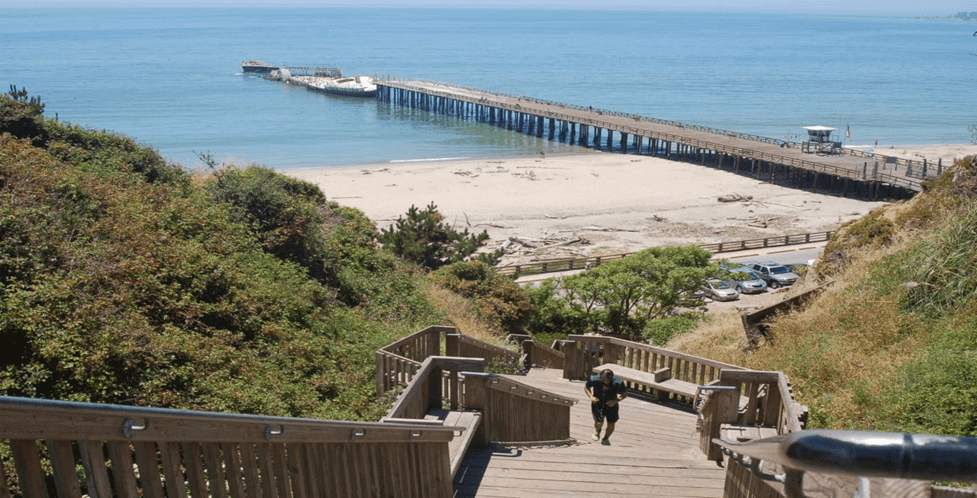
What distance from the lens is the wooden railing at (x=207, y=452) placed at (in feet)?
7.92

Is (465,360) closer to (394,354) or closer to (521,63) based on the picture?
(394,354)

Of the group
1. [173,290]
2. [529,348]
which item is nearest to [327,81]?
[529,348]

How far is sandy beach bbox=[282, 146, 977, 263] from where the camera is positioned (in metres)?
39.4

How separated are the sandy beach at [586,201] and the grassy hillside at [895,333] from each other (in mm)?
19796

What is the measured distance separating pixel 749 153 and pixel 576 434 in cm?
4937

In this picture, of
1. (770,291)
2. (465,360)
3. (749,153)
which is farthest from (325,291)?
(749,153)

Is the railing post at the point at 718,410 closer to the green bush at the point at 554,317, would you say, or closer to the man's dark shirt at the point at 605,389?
the man's dark shirt at the point at 605,389

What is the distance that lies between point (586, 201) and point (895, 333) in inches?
1447

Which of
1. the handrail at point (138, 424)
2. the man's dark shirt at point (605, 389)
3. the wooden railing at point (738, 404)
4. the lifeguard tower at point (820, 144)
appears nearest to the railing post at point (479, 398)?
the man's dark shirt at point (605, 389)

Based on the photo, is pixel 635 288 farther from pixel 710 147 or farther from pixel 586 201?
pixel 710 147

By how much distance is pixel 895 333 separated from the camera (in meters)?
11.2

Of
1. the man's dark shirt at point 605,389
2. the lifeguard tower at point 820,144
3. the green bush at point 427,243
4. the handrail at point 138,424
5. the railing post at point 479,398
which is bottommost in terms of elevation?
the green bush at point 427,243

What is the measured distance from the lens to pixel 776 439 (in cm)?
168

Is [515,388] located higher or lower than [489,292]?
higher
